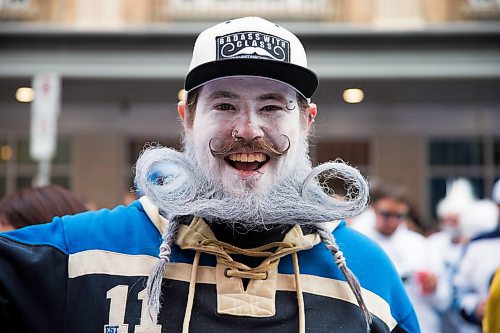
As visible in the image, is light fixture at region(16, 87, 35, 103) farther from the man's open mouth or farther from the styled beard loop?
the man's open mouth

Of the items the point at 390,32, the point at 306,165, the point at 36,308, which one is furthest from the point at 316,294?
the point at 390,32

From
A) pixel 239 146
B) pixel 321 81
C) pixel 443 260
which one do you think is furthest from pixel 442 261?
pixel 239 146

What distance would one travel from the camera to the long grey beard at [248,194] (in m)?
2.04

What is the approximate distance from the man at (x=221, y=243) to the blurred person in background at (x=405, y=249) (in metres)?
4.19

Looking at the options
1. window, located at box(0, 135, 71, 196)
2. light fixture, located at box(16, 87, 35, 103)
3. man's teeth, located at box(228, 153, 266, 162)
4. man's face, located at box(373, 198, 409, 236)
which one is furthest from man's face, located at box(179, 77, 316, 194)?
window, located at box(0, 135, 71, 196)

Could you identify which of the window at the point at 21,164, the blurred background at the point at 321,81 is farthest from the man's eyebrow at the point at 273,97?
the window at the point at 21,164

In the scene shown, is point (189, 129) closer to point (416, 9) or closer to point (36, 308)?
point (36, 308)

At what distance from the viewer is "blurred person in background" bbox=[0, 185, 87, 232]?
10.9 feet

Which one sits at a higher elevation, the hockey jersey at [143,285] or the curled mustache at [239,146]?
the curled mustache at [239,146]

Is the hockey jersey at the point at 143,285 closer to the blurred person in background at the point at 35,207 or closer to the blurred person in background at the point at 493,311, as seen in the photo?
the blurred person in background at the point at 35,207

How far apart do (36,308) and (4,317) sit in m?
0.08

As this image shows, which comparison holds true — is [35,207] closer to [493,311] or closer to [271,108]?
[271,108]

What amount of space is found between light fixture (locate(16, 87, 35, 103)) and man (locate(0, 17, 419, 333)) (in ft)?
29.5

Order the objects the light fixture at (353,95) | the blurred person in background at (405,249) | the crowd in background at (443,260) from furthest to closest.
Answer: the light fixture at (353,95) → the blurred person in background at (405,249) → the crowd in background at (443,260)
